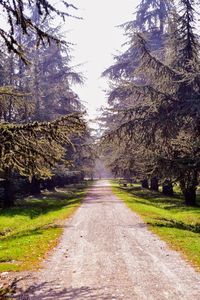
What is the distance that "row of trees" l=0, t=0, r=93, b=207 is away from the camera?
9273mm

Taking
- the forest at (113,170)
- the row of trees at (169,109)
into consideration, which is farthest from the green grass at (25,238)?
the row of trees at (169,109)

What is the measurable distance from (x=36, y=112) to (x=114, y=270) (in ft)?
80.7

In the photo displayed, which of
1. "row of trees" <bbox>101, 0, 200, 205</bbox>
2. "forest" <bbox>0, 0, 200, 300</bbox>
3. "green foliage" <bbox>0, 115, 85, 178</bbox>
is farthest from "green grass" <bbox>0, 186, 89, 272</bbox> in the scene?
"row of trees" <bbox>101, 0, 200, 205</bbox>

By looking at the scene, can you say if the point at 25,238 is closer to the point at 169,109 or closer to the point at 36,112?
the point at 169,109

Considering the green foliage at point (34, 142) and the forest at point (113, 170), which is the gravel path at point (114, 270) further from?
the green foliage at point (34, 142)

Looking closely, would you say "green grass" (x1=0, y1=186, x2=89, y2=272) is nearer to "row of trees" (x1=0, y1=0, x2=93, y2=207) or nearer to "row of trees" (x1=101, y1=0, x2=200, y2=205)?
"row of trees" (x1=0, y1=0, x2=93, y2=207)

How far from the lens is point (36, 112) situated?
3281cm

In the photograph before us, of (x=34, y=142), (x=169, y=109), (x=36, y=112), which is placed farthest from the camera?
(x=36, y=112)

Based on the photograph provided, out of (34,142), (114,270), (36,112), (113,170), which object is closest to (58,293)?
(114,270)

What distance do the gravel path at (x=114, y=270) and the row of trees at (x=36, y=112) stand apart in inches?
118

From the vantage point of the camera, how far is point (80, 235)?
15.2 meters

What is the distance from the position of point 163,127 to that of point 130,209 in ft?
18.9

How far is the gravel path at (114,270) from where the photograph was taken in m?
8.00

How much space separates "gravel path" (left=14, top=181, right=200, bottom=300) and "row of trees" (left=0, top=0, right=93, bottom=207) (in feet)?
9.83
